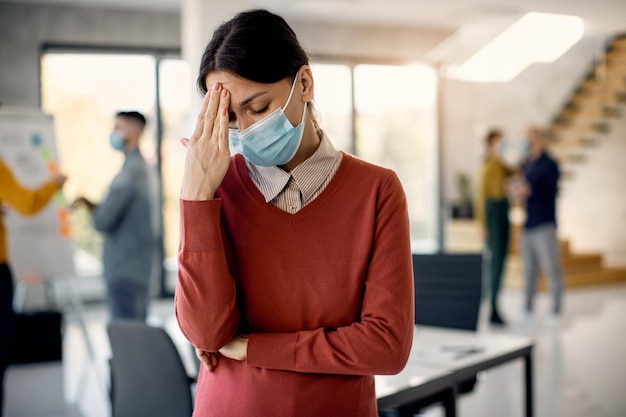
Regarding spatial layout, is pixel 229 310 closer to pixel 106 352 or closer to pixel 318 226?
pixel 318 226

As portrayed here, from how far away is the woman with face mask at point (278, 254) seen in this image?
131 cm

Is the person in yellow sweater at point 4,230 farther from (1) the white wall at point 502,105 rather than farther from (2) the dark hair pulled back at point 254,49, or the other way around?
(1) the white wall at point 502,105

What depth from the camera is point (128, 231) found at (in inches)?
170

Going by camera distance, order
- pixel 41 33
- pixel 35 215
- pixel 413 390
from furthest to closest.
Result: pixel 41 33
pixel 35 215
pixel 413 390

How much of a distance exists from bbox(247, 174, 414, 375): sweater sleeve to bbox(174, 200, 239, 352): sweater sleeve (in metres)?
0.07

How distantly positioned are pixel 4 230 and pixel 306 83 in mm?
2229

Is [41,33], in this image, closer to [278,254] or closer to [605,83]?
[278,254]

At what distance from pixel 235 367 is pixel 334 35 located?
8.19 m

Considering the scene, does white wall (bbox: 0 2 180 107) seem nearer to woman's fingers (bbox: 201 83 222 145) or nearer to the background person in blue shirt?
the background person in blue shirt

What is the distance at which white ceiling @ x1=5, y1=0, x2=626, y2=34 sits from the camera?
7.88 meters

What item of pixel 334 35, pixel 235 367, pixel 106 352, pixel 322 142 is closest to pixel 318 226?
pixel 322 142

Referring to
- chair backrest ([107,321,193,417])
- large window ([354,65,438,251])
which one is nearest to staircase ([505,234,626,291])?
large window ([354,65,438,251])

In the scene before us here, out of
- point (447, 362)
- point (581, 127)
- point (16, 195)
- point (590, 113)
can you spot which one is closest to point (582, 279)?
point (581, 127)

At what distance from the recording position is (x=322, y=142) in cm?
146
